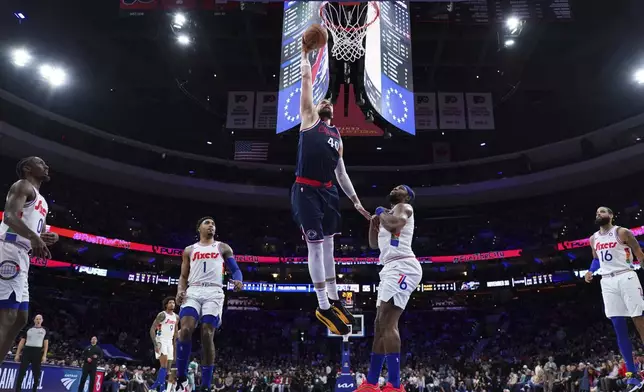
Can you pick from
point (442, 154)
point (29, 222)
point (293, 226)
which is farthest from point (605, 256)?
point (293, 226)

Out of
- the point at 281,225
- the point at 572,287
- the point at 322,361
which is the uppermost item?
the point at 281,225

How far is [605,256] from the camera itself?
7.58m

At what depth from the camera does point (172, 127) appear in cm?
2866

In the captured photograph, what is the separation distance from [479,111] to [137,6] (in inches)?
492

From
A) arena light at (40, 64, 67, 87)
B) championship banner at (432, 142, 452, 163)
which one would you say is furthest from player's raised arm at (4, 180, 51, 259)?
championship banner at (432, 142, 452, 163)

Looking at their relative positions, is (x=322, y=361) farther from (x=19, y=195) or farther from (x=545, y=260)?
(x=19, y=195)

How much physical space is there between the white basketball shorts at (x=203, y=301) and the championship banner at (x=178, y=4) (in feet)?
28.0

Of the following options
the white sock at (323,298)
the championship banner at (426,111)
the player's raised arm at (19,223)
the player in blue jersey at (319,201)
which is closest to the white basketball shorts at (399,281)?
the player in blue jersey at (319,201)

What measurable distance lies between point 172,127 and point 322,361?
1616 cm

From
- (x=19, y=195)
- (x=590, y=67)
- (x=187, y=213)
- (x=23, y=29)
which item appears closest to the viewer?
(x=19, y=195)

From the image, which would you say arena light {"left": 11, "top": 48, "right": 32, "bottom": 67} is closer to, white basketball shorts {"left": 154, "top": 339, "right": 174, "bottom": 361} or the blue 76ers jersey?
white basketball shorts {"left": 154, "top": 339, "right": 174, "bottom": 361}

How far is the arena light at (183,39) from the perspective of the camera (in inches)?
665

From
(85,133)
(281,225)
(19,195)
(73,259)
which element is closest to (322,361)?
(281,225)

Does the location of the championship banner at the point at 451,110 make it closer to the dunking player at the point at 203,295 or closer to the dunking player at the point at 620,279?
the dunking player at the point at 620,279
